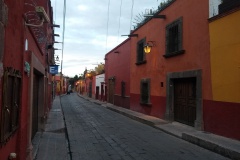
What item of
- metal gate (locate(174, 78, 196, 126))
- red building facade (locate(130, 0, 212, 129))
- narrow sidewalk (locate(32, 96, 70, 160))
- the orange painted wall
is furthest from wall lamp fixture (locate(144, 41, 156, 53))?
narrow sidewalk (locate(32, 96, 70, 160))

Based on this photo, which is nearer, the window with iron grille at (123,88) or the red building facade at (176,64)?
the red building facade at (176,64)

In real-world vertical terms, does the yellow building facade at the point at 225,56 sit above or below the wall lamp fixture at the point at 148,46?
below

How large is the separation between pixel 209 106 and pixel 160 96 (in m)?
5.37

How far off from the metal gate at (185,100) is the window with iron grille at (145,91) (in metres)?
3.80

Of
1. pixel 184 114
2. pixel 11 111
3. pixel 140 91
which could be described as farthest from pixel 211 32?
pixel 140 91

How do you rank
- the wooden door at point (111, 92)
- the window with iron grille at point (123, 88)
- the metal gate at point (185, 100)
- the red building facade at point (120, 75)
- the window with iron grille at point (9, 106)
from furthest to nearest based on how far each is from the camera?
1. the wooden door at point (111, 92)
2. the window with iron grille at point (123, 88)
3. the red building facade at point (120, 75)
4. the metal gate at point (185, 100)
5. the window with iron grille at point (9, 106)

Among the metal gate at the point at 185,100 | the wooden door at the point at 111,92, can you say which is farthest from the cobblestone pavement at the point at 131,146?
the wooden door at the point at 111,92

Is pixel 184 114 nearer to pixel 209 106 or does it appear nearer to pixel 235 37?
pixel 209 106

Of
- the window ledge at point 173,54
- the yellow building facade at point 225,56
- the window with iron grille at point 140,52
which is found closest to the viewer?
the yellow building facade at point 225,56

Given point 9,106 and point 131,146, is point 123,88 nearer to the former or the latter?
point 131,146

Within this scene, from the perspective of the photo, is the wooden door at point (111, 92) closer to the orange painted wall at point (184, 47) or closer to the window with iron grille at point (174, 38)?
the orange painted wall at point (184, 47)

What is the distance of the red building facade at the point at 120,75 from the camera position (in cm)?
2502

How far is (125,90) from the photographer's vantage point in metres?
25.5

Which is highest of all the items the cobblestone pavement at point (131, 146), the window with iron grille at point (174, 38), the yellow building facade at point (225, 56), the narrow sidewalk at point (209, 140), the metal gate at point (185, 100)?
the window with iron grille at point (174, 38)
